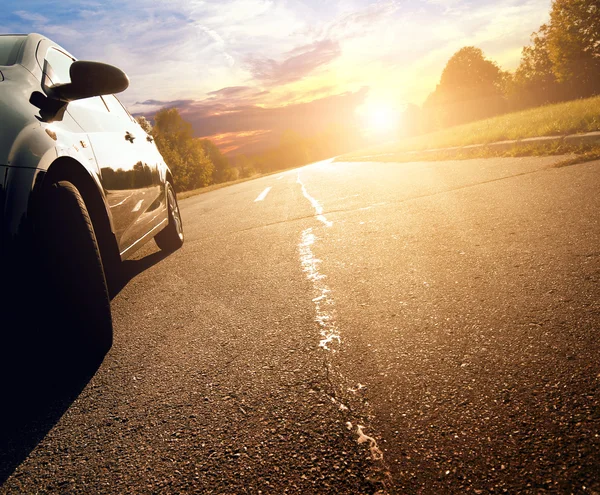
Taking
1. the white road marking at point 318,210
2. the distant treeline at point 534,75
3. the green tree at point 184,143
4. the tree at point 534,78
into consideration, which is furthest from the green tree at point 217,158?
the white road marking at point 318,210

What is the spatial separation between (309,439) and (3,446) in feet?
3.99

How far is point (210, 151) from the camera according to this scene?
91.2 m

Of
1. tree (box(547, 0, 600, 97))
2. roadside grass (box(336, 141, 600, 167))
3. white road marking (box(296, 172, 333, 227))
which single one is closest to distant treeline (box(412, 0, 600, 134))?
tree (box(547, 0, 600, 97))

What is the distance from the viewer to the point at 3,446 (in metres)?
1.55

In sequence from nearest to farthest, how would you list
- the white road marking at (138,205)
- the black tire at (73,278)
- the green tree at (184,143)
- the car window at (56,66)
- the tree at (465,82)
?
the black tire at (73,278) < the car window at (56,66) < the white road marking at (138,205) < the green tree at (184,143) < the tree at (465,82)

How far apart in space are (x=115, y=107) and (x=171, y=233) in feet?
5.08

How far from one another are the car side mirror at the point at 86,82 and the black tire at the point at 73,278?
717 millimetres

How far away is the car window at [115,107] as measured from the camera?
384cm

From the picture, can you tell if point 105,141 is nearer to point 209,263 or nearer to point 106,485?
point 209,263

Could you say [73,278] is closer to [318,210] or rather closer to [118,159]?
[118,159]

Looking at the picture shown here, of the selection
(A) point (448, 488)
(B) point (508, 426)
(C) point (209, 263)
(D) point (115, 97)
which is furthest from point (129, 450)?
(D) point (115, 97)

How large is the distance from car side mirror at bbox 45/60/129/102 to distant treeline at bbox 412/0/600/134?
30.4 meters

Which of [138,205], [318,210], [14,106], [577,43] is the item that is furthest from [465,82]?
[14,106]

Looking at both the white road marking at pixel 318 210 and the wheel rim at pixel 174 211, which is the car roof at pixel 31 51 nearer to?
the wheel rim at pixel 174 211
